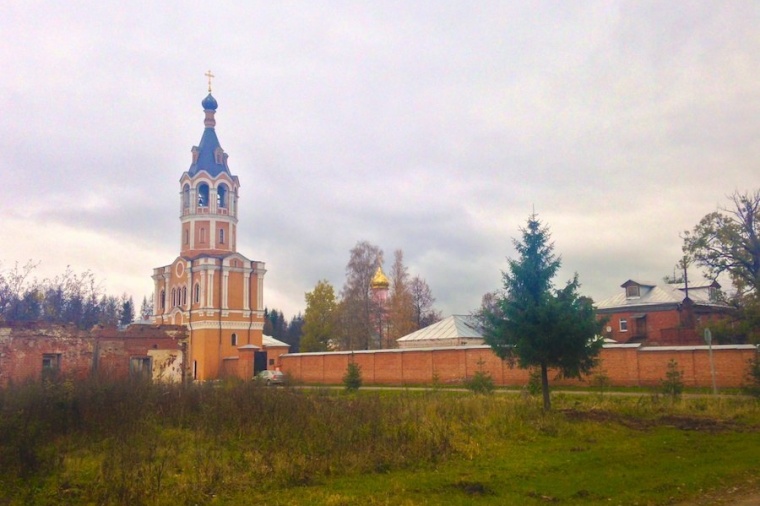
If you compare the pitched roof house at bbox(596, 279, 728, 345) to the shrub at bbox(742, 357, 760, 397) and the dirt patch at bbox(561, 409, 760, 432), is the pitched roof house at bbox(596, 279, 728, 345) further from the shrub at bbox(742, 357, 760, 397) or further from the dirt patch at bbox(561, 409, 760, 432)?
the dirt patch at bbox(561, 409, 760, 432)

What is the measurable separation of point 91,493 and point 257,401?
5823 mm

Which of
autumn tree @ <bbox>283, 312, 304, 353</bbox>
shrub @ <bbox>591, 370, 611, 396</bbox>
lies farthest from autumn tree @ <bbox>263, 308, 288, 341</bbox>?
shrub @ <bbox>591, 370, 611, 396</bbox>

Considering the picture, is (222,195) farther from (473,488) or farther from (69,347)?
(473,488)

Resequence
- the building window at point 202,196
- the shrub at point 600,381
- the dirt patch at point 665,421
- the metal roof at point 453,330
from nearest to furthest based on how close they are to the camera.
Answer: the dirt patch at point 665,421 → the shrub at point 600,381 → the metal roof at point 453,330 → the building window at point 202,196

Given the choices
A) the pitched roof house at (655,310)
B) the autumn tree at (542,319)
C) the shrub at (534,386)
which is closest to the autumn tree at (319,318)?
the pitched roof house at (655,310)

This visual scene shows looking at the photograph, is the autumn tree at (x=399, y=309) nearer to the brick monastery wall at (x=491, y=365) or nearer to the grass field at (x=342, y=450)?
the brick monastery wall at (x=491, y=365)

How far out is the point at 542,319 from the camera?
17438mm

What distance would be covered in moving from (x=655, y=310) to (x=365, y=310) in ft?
71.1

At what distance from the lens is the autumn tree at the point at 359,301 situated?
52.2m

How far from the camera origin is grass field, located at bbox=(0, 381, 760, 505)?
9.44 meters

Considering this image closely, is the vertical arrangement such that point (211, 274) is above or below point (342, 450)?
above

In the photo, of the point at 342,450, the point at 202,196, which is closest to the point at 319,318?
the point at 202,196

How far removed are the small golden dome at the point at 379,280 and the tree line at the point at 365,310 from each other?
196 millimetres

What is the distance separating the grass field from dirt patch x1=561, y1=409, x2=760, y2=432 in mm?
47
